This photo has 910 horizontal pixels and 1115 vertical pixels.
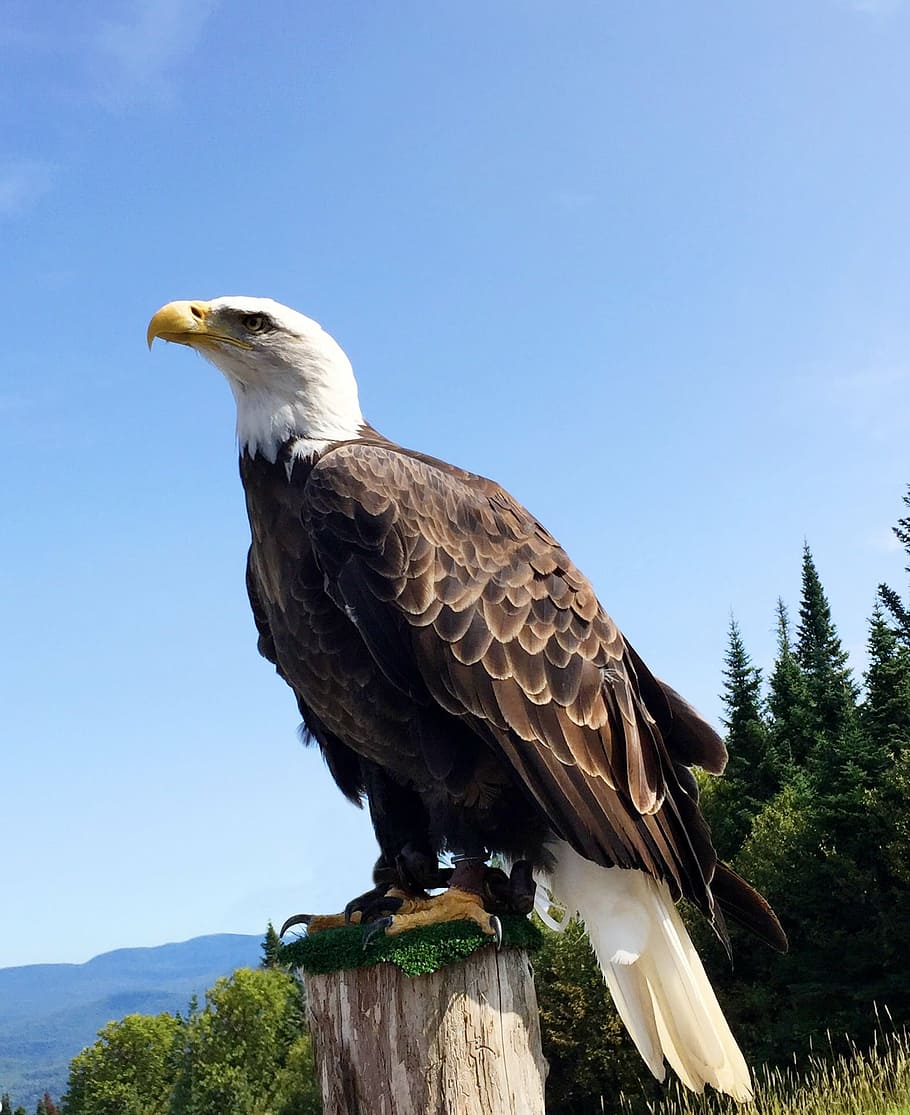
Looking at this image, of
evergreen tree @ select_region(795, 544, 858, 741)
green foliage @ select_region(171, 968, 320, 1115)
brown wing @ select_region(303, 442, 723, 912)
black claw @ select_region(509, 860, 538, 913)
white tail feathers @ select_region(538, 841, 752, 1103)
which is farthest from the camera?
green foliage @ select_region(171, 968, 320, 1115)

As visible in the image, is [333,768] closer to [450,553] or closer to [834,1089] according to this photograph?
[450,553]

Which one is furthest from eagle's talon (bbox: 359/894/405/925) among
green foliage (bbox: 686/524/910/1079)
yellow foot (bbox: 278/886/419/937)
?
green foliage (bbox: 686/524/910/1079)

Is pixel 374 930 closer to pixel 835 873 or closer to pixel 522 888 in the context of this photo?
pixel 522 888

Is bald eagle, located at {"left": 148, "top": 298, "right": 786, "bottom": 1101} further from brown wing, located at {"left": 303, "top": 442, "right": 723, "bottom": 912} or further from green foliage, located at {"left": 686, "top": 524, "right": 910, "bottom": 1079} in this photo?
green foliage, located at {"left": 686, "top": 524, "right": 910, "bottom": 1079}

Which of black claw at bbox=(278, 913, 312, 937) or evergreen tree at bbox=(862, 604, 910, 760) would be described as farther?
evergreen tree at bbox=(862, 604, 910, 760)

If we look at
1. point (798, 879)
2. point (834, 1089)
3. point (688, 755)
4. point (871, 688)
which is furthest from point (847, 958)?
point (688, 755)

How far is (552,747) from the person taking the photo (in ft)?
12.8

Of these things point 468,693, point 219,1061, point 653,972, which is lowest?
point 219,1061

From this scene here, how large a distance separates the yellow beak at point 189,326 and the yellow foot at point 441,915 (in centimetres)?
229

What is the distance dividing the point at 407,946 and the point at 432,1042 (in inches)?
11.9

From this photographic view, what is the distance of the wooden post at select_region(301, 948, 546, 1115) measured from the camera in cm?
344

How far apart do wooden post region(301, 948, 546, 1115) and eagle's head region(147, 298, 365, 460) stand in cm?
205

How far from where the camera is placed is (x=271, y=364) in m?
4.41

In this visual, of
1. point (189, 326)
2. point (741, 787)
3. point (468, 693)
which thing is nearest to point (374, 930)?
point (468, 693)
